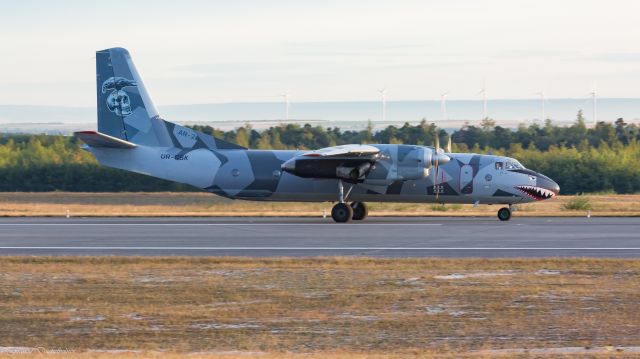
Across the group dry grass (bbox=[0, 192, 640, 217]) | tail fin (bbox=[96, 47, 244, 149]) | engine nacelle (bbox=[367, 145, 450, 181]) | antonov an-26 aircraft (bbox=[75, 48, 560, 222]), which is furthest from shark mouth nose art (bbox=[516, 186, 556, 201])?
tail fin (bbox=[96, 47, 244, 149])

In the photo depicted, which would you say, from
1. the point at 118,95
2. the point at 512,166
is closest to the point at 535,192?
the point at 512,166

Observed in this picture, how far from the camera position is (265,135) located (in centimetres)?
7400

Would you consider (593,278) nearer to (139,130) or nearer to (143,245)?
(143,245)

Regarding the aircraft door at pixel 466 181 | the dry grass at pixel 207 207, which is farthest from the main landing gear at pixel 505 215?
the dry grass at pixel 207 207

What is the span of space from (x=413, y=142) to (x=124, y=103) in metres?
36.7

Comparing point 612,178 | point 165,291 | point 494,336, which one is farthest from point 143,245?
point 612,178

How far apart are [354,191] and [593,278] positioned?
52.7ft

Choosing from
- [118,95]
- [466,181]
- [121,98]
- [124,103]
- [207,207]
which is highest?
[118,95]

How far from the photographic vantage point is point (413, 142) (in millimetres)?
70750

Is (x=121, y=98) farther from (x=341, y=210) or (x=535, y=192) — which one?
(x=535, y=192)

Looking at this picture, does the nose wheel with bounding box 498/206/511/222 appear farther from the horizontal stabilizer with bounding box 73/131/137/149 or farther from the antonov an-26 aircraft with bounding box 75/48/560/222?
the horizontal stabilizer with bounding box 73/131/137/149

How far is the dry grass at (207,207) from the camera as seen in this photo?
135 ft

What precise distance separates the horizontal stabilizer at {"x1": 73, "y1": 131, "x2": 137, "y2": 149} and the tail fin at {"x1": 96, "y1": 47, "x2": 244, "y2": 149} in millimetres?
1216

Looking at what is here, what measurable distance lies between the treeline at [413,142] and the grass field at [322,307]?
4224 centimetres
